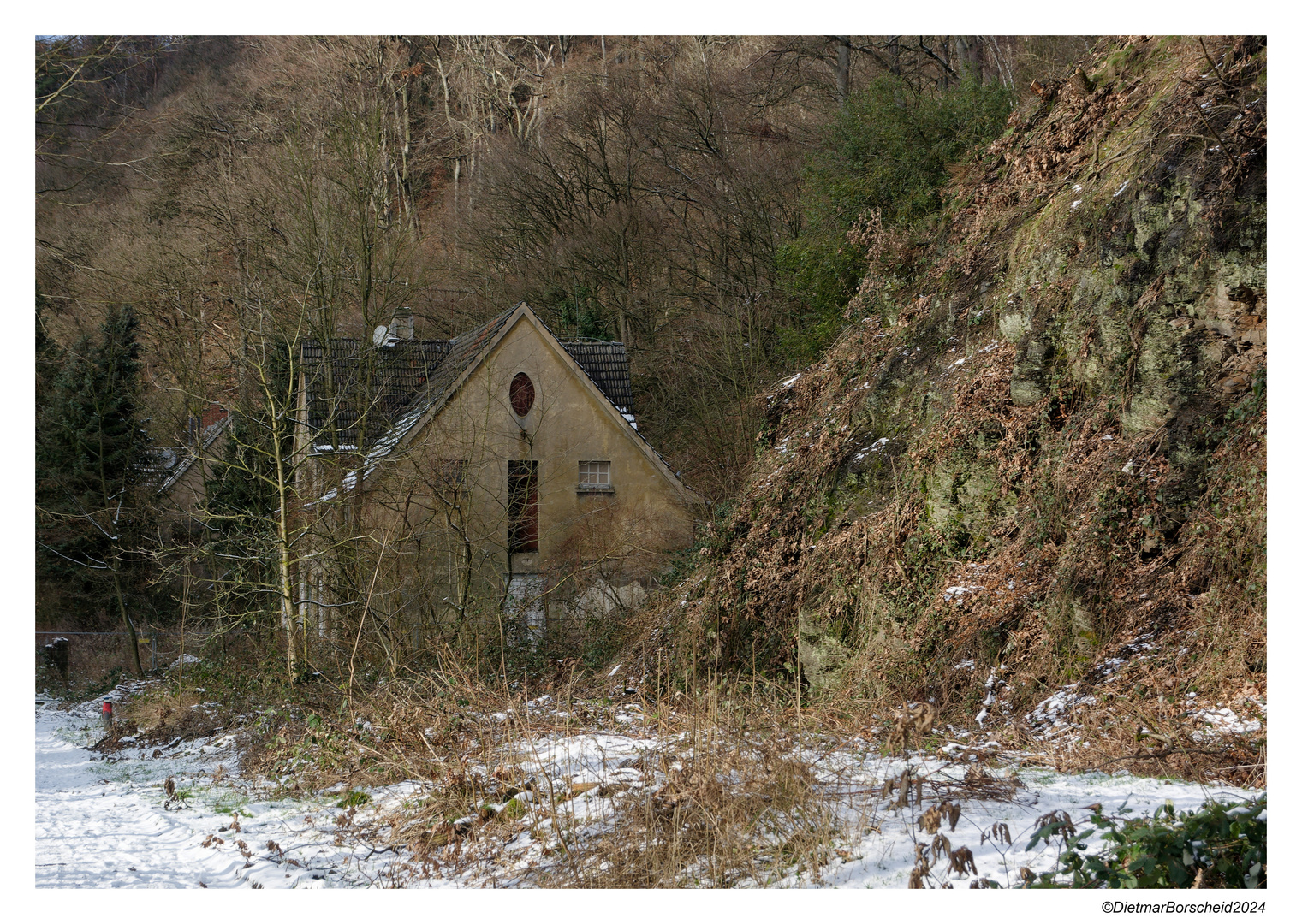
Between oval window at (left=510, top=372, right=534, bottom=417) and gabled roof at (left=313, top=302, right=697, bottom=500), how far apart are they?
98cm

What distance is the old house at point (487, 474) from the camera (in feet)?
49.2

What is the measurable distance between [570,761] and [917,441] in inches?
214

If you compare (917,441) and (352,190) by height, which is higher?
(352,190)

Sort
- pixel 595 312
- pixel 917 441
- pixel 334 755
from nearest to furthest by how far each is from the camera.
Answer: pixel 334 755 → pixel 917 441 → pixel 595 312

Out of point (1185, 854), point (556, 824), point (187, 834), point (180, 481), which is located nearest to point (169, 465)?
point (180, 481)

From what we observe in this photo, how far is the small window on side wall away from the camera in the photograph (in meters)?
19.9

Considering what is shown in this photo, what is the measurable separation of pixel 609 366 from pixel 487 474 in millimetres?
4623

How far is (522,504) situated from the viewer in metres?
19.0

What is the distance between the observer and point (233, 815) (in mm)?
6844

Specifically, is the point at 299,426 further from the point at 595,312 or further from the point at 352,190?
the point at 595,312

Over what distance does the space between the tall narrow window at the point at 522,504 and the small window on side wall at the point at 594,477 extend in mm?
985

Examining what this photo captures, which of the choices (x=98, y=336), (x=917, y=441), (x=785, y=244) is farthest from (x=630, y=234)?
(x=917, y=441)

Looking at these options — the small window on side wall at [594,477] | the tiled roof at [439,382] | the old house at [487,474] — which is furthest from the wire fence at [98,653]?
the small window on side wall at [594,477]

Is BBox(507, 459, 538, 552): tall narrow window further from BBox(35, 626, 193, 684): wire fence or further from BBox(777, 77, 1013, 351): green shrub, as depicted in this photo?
BBox(35, 626, 193, 684): wire fence
